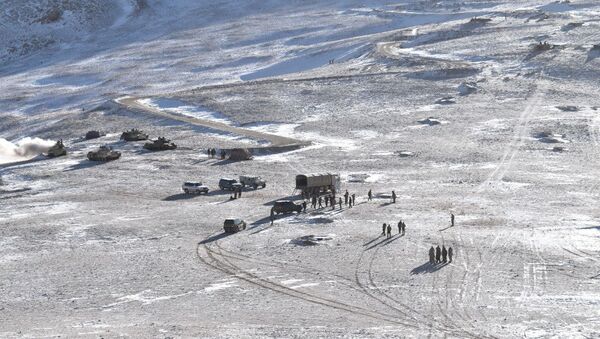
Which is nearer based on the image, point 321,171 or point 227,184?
point 227,184

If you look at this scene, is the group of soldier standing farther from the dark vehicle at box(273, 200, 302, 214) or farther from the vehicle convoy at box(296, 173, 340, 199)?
the vehicle convoy at box(296, 173, 340, 199)

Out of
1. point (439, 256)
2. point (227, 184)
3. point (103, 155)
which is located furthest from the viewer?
point (103, 155)

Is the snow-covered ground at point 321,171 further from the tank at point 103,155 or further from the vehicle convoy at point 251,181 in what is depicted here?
the tank at point 103,155

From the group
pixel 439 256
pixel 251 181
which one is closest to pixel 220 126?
pixel 251 181

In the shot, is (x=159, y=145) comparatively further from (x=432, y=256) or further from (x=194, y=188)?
(x=432, y=256)

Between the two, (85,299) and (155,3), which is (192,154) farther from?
(155,3)

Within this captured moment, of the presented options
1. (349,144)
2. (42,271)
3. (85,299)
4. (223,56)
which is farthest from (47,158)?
(223,56)
